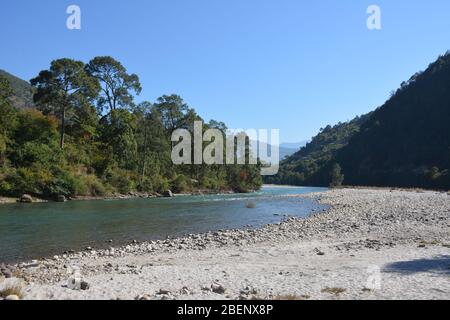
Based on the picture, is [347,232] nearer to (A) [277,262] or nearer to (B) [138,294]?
(A) [277,262]

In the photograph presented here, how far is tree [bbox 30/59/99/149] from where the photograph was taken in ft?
169

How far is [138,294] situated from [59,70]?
49274 mm

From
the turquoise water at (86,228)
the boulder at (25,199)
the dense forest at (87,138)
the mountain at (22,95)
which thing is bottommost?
the turquoise water at (86,228)

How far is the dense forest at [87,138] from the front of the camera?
47.8 m

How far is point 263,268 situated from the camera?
11.8m

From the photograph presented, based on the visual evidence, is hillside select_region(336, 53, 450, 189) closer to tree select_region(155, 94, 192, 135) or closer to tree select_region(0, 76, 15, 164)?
tree select_region(155, 94, 192, 135)

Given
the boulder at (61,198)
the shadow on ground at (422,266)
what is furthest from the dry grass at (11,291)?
the boulder at (61,198)

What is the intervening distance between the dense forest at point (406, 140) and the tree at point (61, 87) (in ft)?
284

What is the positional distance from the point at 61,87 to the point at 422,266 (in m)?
51.3

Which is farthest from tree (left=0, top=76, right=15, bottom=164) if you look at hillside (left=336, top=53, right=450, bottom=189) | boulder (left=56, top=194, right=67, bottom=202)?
hillside (left=336, top=53, right=450, bottom=189)

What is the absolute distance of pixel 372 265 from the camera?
1157cm

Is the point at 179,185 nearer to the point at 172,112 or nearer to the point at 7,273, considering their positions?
the point at 172,112

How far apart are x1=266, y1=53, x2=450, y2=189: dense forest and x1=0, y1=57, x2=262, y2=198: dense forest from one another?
69667mm

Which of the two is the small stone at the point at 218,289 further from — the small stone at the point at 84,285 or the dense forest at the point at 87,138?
the dense forest at the point at 87,138
